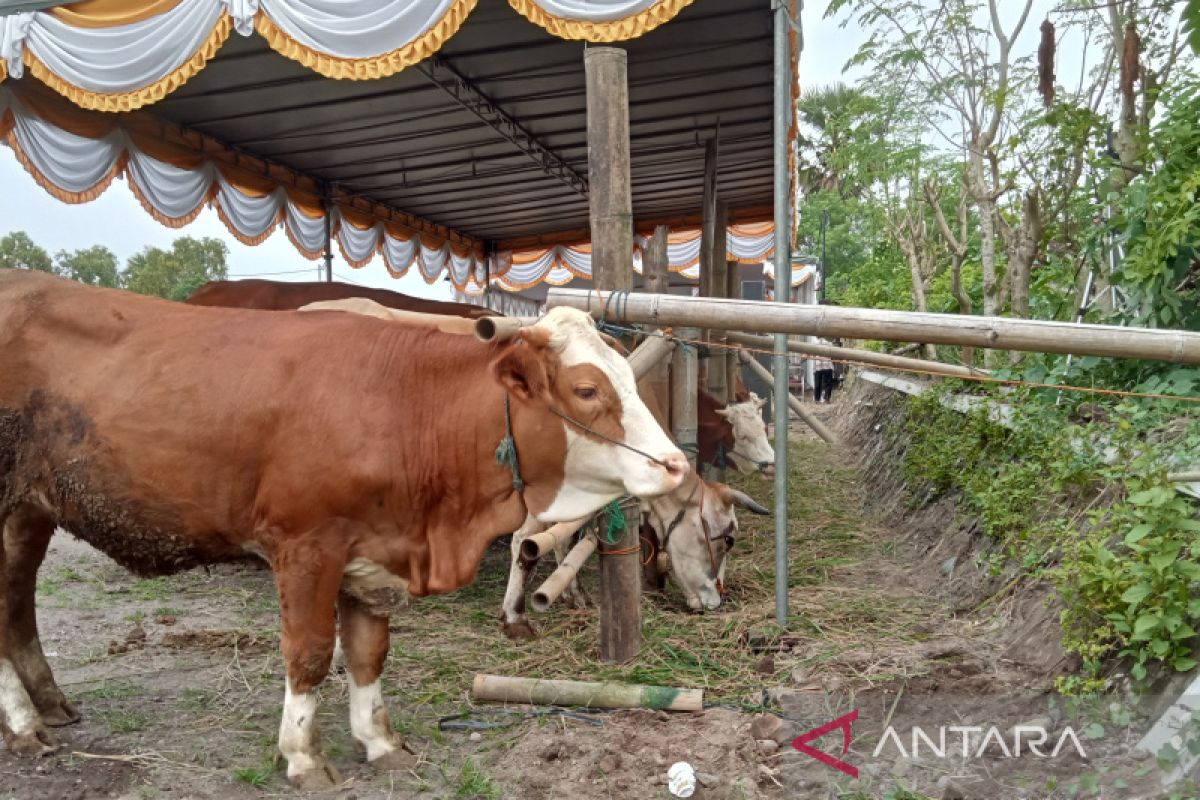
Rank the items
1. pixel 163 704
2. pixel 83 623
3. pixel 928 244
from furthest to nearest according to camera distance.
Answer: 1. pixel 928 244
2. pixel 83 623
3. pixel 163 704

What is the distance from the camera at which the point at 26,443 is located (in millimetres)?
3436

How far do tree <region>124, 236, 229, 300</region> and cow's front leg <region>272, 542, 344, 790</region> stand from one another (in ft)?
103

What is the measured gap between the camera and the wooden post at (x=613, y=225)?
Answer: 4336mm

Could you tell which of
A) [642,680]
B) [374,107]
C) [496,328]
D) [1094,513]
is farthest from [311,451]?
[374,107]

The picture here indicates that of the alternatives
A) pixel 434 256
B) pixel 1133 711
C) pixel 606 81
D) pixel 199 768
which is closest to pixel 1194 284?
pixel 1133 711

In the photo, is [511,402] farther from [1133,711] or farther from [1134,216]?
[1134,216]

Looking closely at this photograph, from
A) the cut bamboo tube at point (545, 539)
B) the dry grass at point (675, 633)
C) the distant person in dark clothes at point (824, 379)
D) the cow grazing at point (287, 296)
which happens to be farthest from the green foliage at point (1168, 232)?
the distant person in dark clothes at point (824, 379)

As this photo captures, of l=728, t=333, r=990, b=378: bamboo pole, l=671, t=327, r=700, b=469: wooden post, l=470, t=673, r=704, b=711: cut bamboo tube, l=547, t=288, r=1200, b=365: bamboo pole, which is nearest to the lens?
l=547, t=288, r=1200, b=365: bamboo pole

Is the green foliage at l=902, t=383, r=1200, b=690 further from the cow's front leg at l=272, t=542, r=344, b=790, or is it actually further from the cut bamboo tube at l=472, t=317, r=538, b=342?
the cow's front leg at l=272, t=542, r=344, b=790

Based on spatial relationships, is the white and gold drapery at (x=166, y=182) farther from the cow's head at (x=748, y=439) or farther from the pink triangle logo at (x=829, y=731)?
the pink triangle logo at (x=829, y=731)

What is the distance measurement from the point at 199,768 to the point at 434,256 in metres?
10.7

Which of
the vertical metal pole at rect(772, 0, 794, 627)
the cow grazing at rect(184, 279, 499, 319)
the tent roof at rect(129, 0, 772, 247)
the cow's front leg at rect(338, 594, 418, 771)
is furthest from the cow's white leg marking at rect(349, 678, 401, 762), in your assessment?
the tent roof at rect(129, 0, 772, 247)

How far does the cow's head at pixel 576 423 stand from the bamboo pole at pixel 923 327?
0.51m

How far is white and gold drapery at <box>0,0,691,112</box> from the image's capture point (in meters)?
4.67
